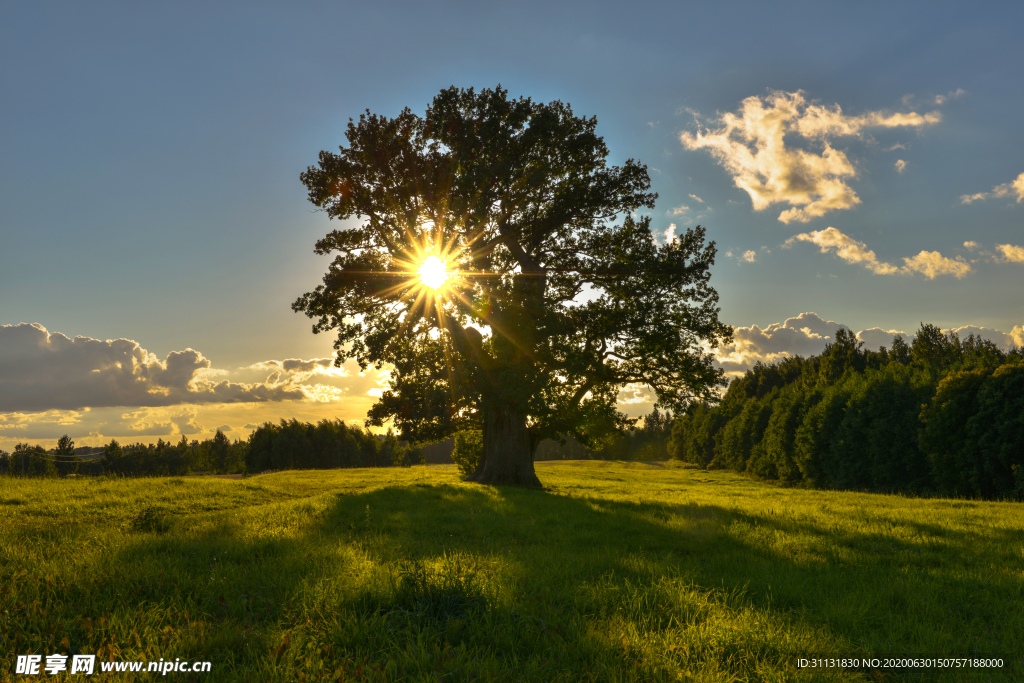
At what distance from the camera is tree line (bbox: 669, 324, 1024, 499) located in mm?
32406

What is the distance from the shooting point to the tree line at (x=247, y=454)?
347 ft

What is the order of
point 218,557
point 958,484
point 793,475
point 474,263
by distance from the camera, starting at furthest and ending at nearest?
point 793,475, point 958,484, point 474,263, point 218,557

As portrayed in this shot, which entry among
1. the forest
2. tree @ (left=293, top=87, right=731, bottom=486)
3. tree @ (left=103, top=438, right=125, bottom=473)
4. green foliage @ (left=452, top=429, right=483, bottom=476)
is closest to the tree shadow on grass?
tree @ (left=293, top=87, right=731, bottom=486)

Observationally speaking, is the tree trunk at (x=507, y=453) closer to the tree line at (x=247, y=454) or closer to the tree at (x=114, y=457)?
the tree line at (x=247, y=454)

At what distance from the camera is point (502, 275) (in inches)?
813

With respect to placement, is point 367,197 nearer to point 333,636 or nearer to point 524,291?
point 524,291

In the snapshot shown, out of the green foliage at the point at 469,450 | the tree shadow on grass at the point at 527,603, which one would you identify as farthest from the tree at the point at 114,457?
the tree shadow on grass at the point at 527,603

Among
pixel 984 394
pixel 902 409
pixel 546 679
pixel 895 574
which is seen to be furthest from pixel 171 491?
pixel 902 409

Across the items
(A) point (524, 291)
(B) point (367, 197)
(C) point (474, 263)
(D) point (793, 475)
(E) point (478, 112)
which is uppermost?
(E) point (478, 112)

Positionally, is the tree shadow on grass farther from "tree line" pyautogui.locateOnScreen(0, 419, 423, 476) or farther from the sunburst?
"tree line" pyautogui.locateOnScreen(0, 419, 423, 476)

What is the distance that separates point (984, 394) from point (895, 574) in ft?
123

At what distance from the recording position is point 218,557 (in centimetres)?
653

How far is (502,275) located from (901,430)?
40.0 metres

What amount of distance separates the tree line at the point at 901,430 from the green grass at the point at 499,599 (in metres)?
16.8
